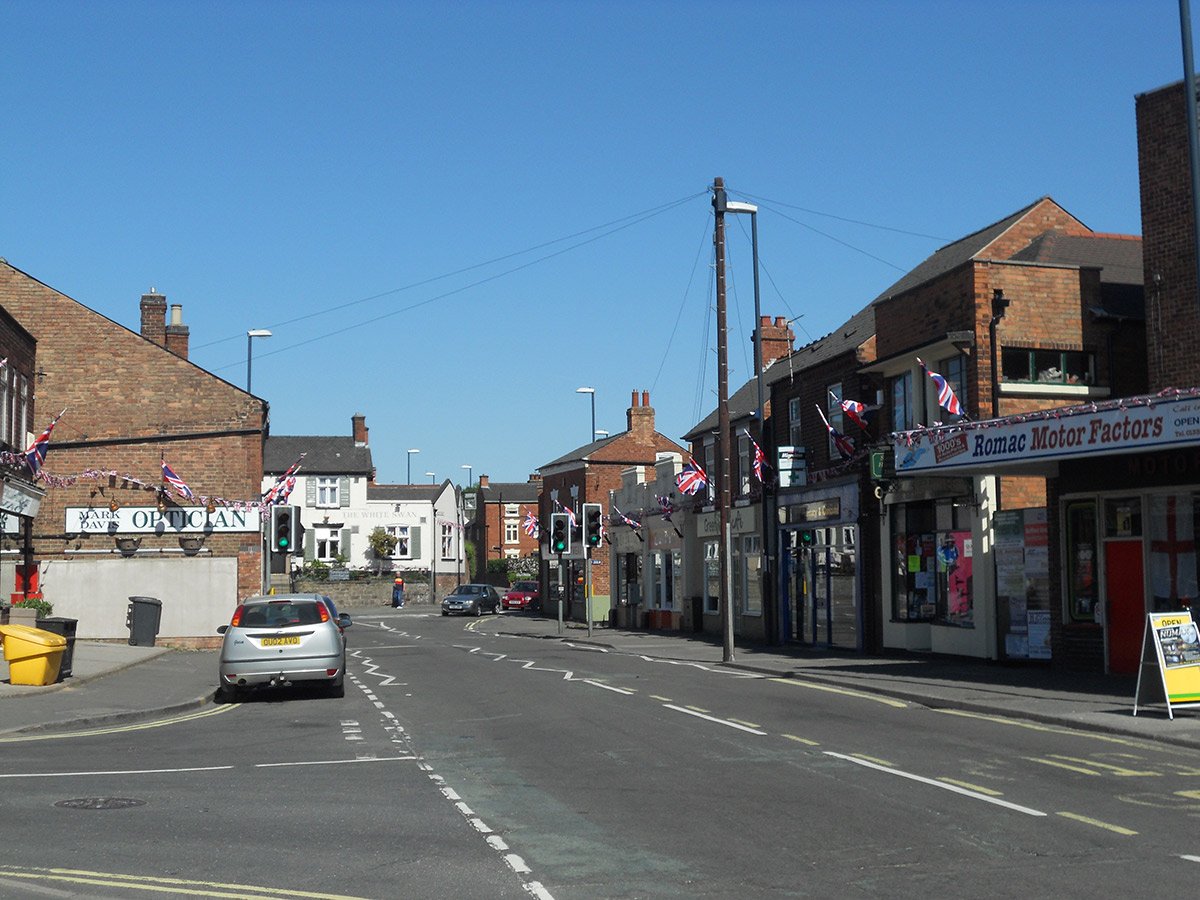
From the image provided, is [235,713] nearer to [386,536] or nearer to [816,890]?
[816,890]

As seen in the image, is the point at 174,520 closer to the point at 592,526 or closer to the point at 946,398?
the point at 592,526

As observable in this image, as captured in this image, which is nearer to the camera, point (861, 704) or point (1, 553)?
point (861, 704)

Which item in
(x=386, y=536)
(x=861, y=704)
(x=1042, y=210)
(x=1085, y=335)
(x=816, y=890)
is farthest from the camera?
(x=386, y=536)

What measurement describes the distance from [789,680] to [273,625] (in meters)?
9.46

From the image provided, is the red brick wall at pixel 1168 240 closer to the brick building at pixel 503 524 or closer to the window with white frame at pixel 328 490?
the window with white frame at pixel 328 490

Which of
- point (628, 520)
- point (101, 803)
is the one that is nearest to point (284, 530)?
point (101, 803)

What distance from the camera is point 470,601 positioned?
68.5 metres

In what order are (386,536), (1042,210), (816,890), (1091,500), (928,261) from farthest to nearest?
(386,536)
(928,261)
(1042,210)
(1091,500)
(816,890)

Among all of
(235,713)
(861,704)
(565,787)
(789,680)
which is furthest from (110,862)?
(789,680)

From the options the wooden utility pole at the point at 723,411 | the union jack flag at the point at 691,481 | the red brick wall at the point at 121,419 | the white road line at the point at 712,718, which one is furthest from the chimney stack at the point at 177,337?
the white road line at the point at 712,718

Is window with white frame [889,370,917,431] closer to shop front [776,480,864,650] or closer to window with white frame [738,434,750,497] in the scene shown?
shop front [776,480,864,650]

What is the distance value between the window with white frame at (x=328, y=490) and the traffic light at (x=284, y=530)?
58.6 m

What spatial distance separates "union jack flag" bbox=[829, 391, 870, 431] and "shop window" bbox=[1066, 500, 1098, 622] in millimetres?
6743

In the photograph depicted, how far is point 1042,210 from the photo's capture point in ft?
102
